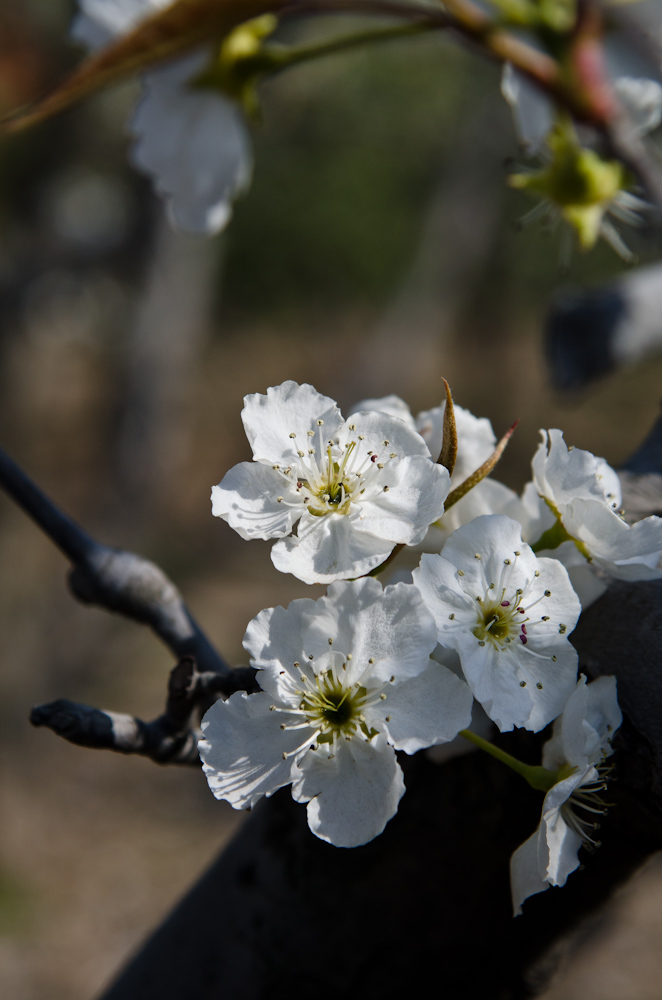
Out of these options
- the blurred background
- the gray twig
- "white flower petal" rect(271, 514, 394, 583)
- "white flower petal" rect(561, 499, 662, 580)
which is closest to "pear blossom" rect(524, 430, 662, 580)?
"white flower petal" rect(561, 499, 662, 580)

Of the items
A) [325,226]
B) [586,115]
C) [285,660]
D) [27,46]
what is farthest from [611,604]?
[325,226]

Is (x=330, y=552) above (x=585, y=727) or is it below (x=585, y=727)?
above

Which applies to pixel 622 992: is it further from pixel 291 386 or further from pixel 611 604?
pixel 291 386

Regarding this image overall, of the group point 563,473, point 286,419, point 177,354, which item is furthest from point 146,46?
point 177,354

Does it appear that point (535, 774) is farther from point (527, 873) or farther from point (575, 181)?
point (575, 181)

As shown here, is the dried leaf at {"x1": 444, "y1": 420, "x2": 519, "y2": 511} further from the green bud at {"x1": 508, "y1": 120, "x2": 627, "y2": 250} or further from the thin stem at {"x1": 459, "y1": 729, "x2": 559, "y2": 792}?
the green bud at {"x1": 508, "y1": 120, "x2": 627, "y2": 250}

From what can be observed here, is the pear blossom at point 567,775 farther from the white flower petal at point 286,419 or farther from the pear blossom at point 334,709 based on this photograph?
the white flower petal at point 286,419
